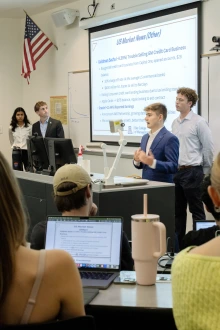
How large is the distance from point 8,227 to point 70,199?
3.68 ft

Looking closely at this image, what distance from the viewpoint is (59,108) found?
8.28 metres

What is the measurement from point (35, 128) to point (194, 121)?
3460 millimetres

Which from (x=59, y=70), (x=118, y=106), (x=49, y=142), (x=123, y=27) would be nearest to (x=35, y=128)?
(x=59, y=70)

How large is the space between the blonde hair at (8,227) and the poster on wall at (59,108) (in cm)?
673

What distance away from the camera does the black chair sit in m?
1.40

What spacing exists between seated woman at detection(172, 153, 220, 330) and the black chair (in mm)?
275

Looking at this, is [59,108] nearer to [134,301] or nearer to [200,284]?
[134,301]

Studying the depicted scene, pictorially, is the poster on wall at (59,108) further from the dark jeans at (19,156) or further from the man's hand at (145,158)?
the man's hand at (145,158)

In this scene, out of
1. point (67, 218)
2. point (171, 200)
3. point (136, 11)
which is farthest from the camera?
point (136, 11)

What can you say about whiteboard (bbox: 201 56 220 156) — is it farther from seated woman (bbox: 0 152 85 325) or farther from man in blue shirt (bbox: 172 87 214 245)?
seated woman (bbox: 0 152 85 325)

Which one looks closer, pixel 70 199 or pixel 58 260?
pixel 58 260

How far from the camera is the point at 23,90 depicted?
9133 millimetres

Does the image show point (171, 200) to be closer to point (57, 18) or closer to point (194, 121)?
point (194, 121)

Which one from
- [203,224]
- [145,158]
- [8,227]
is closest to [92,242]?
[203,224]
